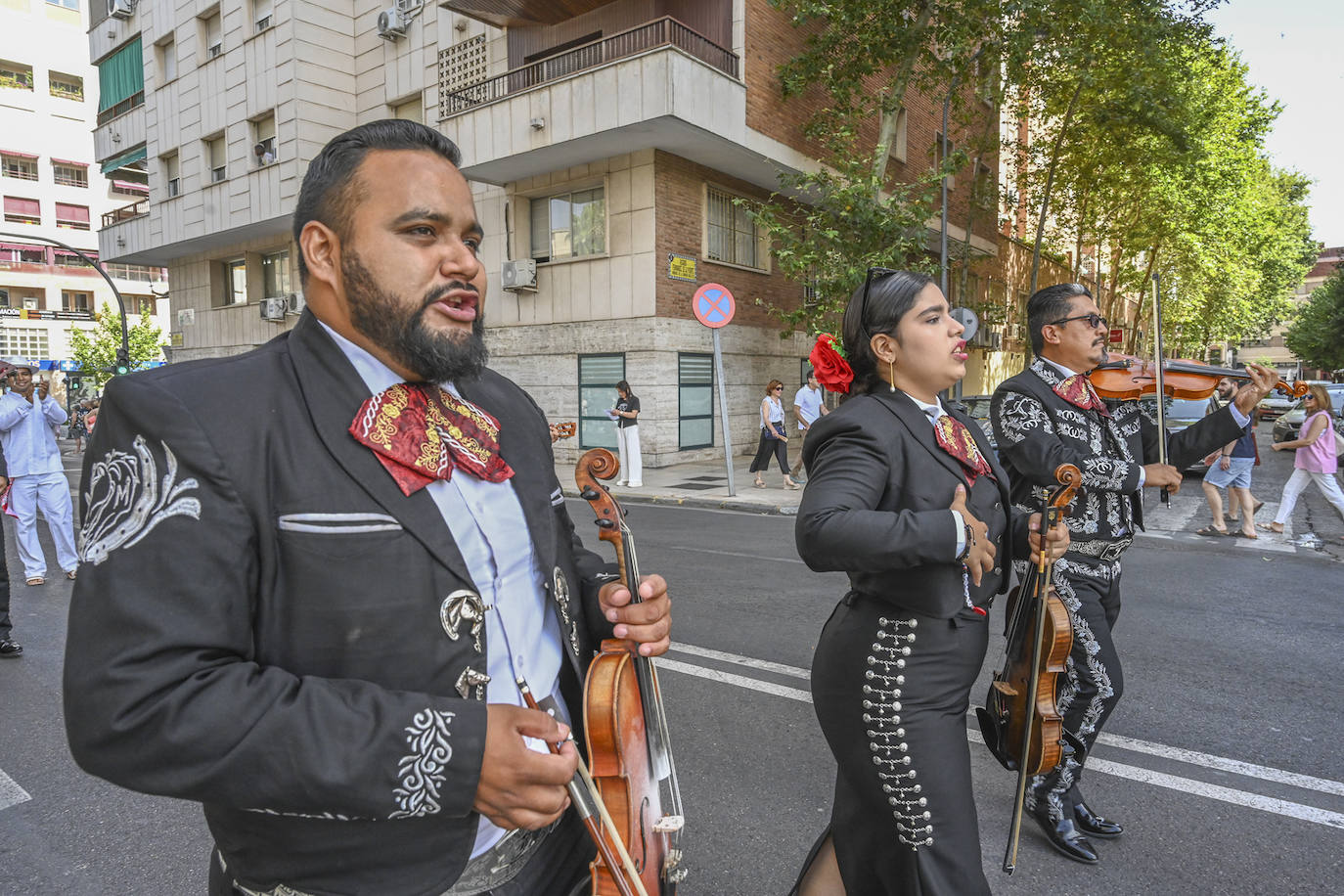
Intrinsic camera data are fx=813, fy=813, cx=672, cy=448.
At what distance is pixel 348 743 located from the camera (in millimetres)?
1074

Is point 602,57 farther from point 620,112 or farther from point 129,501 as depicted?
point 129,501

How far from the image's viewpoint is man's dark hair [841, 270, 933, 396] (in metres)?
2.46

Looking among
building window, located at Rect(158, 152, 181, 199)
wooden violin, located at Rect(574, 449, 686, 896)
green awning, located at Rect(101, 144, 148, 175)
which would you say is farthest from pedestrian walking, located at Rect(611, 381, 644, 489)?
green awning, located at Rect(101, 144, 148, 175)

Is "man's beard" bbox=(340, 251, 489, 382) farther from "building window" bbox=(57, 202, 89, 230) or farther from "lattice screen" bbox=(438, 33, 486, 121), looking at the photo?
"building window" bbox=(57, 202, 89, 230)

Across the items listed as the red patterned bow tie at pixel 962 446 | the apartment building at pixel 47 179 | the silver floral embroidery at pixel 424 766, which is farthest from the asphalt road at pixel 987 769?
the apartment building at pixel 47 179

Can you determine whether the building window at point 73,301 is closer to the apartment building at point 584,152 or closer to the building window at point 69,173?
the building window at point 69,173

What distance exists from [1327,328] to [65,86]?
70.4 meters

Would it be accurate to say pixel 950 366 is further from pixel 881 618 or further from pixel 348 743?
pixel 348 743

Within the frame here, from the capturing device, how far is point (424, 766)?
112 centimetres

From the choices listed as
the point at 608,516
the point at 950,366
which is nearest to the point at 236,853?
the point at 608,516

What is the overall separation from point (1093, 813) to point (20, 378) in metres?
8.43

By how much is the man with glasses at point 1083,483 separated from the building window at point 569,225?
1454cm

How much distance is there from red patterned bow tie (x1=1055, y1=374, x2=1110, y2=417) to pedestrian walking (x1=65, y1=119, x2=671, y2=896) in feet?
7.99

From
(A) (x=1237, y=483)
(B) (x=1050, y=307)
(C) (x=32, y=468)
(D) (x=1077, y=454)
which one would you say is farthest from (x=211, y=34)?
(D) (x=1077, y=454)
